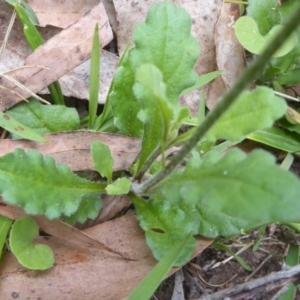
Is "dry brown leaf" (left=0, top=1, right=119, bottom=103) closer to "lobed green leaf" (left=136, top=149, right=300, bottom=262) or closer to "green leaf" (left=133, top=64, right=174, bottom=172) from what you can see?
"green leaf" (left=133, top=64, right=174, bottom=172)

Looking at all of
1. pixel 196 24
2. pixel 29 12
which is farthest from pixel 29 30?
pixel 196 24

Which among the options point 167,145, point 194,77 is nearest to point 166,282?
point 167,145

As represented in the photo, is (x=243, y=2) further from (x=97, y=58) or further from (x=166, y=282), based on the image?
(x=166, y=282)

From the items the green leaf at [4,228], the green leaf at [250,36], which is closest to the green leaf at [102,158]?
the green leaf at [4,228]

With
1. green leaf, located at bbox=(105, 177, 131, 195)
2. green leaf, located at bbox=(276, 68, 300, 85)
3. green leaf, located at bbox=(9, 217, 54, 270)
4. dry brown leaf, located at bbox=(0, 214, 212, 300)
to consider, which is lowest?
dry brown leaf, located at bbox=(0, 214, 212, 300)

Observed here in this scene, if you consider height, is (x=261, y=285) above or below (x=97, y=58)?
below

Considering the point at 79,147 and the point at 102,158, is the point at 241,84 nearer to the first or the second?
the point at 102,158

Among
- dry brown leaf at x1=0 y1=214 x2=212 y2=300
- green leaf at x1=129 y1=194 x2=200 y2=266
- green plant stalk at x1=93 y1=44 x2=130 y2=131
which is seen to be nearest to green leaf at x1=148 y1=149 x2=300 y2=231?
green leaf at x1=129 y1=194 x2=200 y2=266
